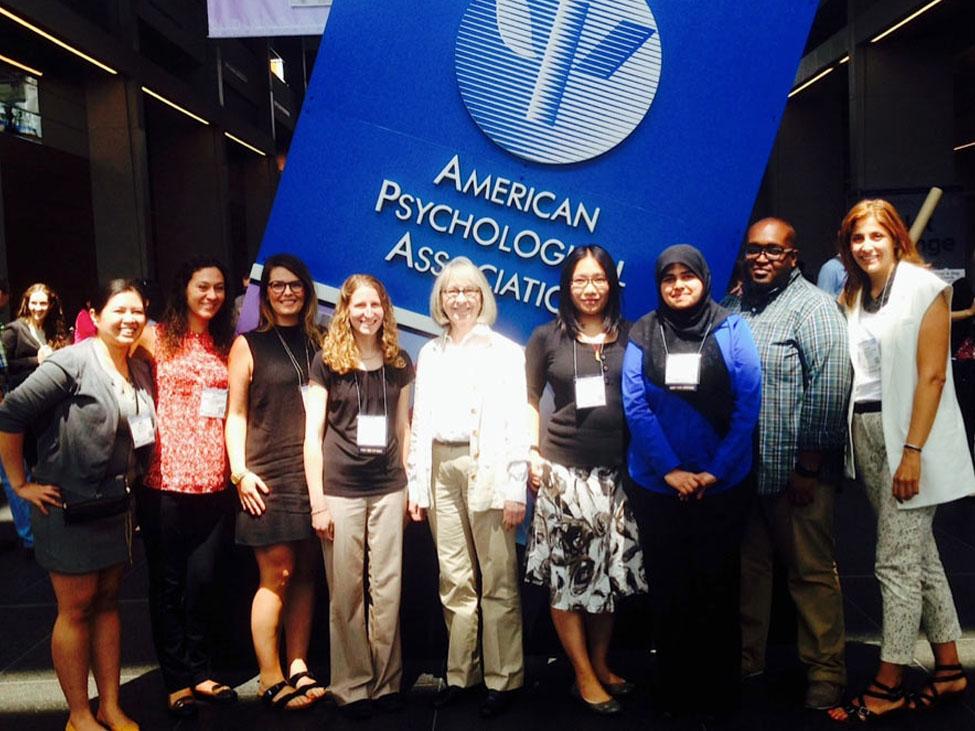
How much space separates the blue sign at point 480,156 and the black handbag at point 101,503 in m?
1.29

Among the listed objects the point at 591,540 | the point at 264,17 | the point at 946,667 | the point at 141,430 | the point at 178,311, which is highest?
the point at 264,17

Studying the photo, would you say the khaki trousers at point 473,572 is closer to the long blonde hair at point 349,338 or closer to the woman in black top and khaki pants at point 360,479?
the woman in black top and khaki pants at point 360,479

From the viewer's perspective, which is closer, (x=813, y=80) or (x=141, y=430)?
(x=141, y=430)

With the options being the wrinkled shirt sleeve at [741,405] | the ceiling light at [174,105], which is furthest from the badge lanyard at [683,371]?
the ceiling light at [174,105]

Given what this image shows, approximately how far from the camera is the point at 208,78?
12398 millimetres

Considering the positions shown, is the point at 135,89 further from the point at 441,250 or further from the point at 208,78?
the point at 441,250

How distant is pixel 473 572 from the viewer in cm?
296

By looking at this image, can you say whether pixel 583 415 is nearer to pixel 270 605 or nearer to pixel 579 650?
pixel 579 650

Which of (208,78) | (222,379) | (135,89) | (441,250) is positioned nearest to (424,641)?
(222,379)

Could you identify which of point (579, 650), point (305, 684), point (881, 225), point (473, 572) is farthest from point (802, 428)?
point (305, 684)

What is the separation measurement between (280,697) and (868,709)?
1959mm

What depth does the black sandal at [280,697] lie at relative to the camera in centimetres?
297

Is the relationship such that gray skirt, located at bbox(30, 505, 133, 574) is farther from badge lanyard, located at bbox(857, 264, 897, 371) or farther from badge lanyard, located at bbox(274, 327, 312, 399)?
badge lanyard, located at bbox(857, 264, 897, 371)

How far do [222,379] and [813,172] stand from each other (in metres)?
Result: 10.4
